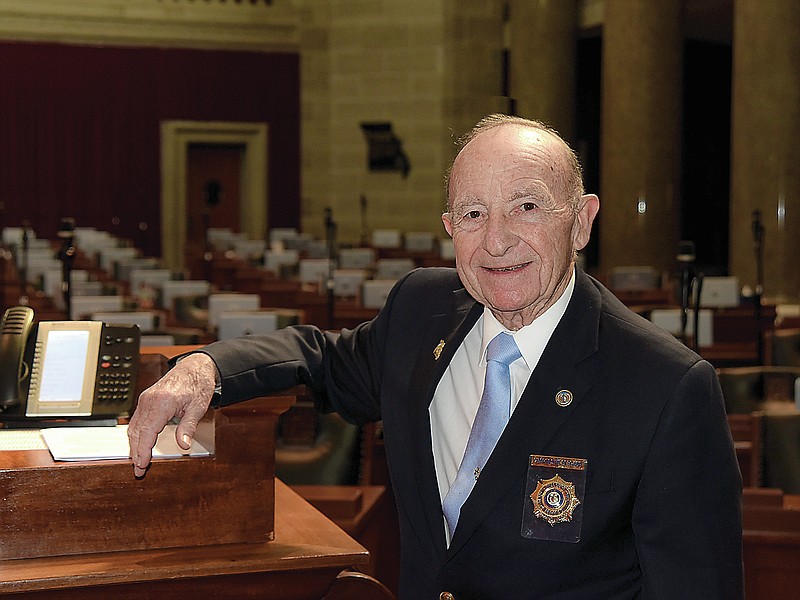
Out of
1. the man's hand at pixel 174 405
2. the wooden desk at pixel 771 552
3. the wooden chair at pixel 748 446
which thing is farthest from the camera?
the wooden chair at pixel 748 446

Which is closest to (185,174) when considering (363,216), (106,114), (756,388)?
(106,114)

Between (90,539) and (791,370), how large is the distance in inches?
147

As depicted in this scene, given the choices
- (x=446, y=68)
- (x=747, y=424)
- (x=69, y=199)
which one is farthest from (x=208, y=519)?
(x=69, y=199)

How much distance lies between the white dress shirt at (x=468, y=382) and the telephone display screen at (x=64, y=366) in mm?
840

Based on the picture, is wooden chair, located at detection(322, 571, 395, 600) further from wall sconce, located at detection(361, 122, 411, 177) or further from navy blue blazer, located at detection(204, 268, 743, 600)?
wall sconce, located at detection(361, 122, 411, 177)

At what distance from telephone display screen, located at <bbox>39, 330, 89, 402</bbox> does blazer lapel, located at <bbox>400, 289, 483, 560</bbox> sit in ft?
2.57

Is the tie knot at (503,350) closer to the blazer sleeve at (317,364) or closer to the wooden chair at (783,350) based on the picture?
the blazer sleeve at (317,364)

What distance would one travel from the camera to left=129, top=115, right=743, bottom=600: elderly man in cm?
158

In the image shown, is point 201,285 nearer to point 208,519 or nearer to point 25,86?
point 208,519

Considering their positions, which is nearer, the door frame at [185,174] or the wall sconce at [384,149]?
the wall sconce at [384,149]

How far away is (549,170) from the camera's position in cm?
168

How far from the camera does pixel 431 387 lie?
1804 millimetres

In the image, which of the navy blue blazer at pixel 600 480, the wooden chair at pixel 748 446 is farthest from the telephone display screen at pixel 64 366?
the wooden chair at pixel 748 446

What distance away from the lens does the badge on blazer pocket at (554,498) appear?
1607 mm
